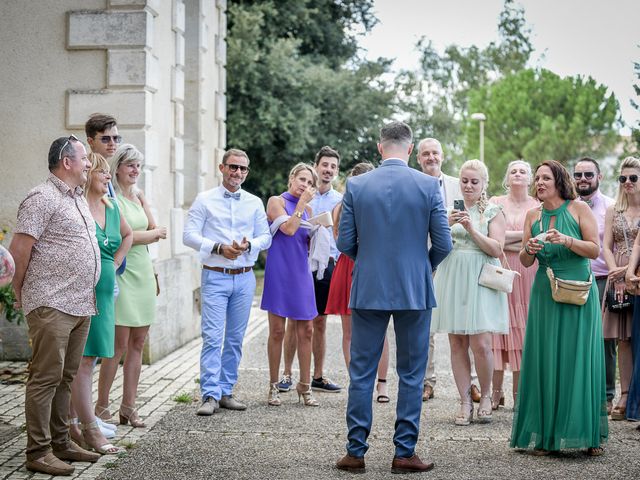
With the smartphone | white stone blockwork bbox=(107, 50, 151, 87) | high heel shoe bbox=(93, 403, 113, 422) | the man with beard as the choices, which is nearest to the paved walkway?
high heel shoe bbox=(93, 403, 113, 422)

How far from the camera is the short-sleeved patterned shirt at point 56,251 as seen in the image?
20.0ft

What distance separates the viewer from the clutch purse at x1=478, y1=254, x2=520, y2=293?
26.3ft

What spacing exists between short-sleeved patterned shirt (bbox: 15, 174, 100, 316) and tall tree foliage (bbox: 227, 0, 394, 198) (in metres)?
22.5

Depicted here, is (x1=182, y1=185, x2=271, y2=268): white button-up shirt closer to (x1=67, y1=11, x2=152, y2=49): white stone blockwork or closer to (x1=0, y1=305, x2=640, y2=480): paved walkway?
(x1=0, y1=305, x2=640, y2=480): paved walkway

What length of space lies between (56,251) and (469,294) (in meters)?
3.48

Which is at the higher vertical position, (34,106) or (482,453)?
(34,106)

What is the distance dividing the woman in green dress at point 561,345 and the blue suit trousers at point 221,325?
8.65ft

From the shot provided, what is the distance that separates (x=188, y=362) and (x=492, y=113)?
46250 millimetres

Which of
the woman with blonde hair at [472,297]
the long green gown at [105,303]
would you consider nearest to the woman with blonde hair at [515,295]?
the woman with blonde hair at [472,297]

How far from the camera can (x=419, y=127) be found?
33938mm

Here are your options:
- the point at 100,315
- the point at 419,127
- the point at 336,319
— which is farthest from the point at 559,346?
the point at 419,127

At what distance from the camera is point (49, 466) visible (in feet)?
→ 20.3

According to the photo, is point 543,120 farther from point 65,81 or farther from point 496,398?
point 496,398

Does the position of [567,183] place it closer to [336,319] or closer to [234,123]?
[336,319]
